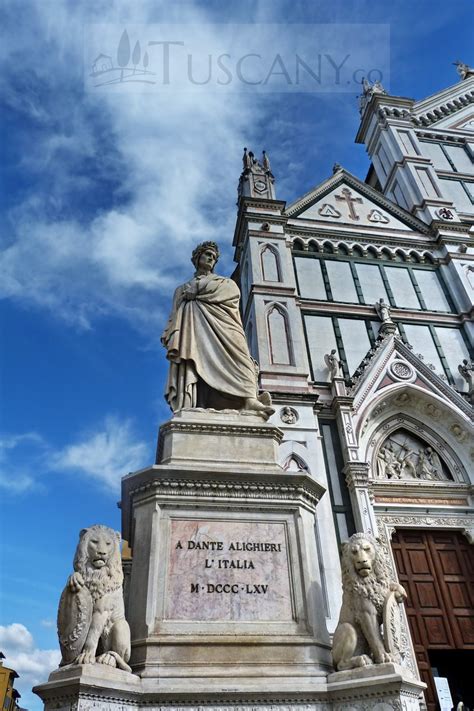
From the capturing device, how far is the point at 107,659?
4094mm

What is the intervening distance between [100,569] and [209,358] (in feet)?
9.32

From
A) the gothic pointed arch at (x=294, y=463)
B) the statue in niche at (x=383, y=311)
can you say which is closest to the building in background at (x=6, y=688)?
the gothic pointed arch at (x=294, y=463)

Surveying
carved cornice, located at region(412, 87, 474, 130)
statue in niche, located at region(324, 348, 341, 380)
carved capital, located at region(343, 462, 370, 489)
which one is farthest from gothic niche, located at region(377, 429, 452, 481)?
carved cornice, located at region(412, 87, 474, 130)

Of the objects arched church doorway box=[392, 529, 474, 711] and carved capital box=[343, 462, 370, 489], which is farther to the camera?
carved capital box=[343, 462, 370, 489]

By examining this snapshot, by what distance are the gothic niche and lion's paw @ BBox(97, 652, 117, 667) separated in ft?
33.3

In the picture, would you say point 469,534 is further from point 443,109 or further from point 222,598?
point 443,109

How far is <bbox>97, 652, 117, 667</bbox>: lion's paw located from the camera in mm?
4070

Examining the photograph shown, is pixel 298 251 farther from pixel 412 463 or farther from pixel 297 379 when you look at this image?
pixel 412 463

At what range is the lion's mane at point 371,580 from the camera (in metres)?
4.70

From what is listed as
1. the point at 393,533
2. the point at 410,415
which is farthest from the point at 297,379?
the point at 393,533

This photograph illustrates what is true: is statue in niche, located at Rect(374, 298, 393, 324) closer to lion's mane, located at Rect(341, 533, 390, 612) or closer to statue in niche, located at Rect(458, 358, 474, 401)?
statue in niche, located at Rect(458, 358, 474, 401)

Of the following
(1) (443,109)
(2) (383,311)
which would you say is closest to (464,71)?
(1) (443,109)

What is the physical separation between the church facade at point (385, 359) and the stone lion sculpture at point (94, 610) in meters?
6.72

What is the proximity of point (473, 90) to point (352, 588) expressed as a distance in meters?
28.2
